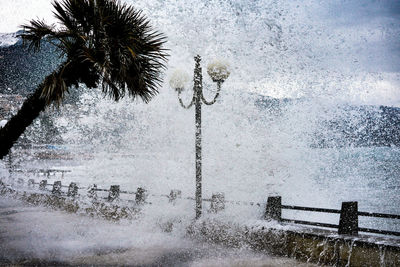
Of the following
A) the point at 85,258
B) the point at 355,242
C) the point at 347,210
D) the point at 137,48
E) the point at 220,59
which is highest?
the point at 220,59

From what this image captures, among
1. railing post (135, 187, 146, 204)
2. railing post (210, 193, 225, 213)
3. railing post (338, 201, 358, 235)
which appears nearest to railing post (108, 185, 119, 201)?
railing post (135, 187, 146, 204)

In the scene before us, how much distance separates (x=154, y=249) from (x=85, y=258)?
1707mm

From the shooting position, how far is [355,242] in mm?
6586

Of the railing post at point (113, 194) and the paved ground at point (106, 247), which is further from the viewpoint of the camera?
the railing post at point (113, 194)

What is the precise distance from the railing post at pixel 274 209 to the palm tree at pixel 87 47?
15.5ft

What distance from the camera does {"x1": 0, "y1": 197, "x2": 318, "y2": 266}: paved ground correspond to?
7156mm

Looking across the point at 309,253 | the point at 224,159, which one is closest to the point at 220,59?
the point at 309,253

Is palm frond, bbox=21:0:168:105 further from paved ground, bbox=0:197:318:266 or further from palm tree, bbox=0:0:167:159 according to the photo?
paved ground, bbox=0:197:318:266

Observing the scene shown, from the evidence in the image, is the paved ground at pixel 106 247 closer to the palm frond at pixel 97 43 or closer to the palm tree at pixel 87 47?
the palm tree at pixel 87 47

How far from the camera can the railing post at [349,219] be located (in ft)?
23.2

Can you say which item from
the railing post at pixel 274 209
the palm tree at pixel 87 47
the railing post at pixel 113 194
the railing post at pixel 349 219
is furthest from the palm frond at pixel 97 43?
the railing post at pixel 113 194

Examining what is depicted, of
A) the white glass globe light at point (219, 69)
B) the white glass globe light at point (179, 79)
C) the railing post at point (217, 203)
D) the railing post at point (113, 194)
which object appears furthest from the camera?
the railing post at point (113, 194)

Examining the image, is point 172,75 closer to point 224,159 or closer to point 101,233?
point 101,233

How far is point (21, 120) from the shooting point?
7277mm
